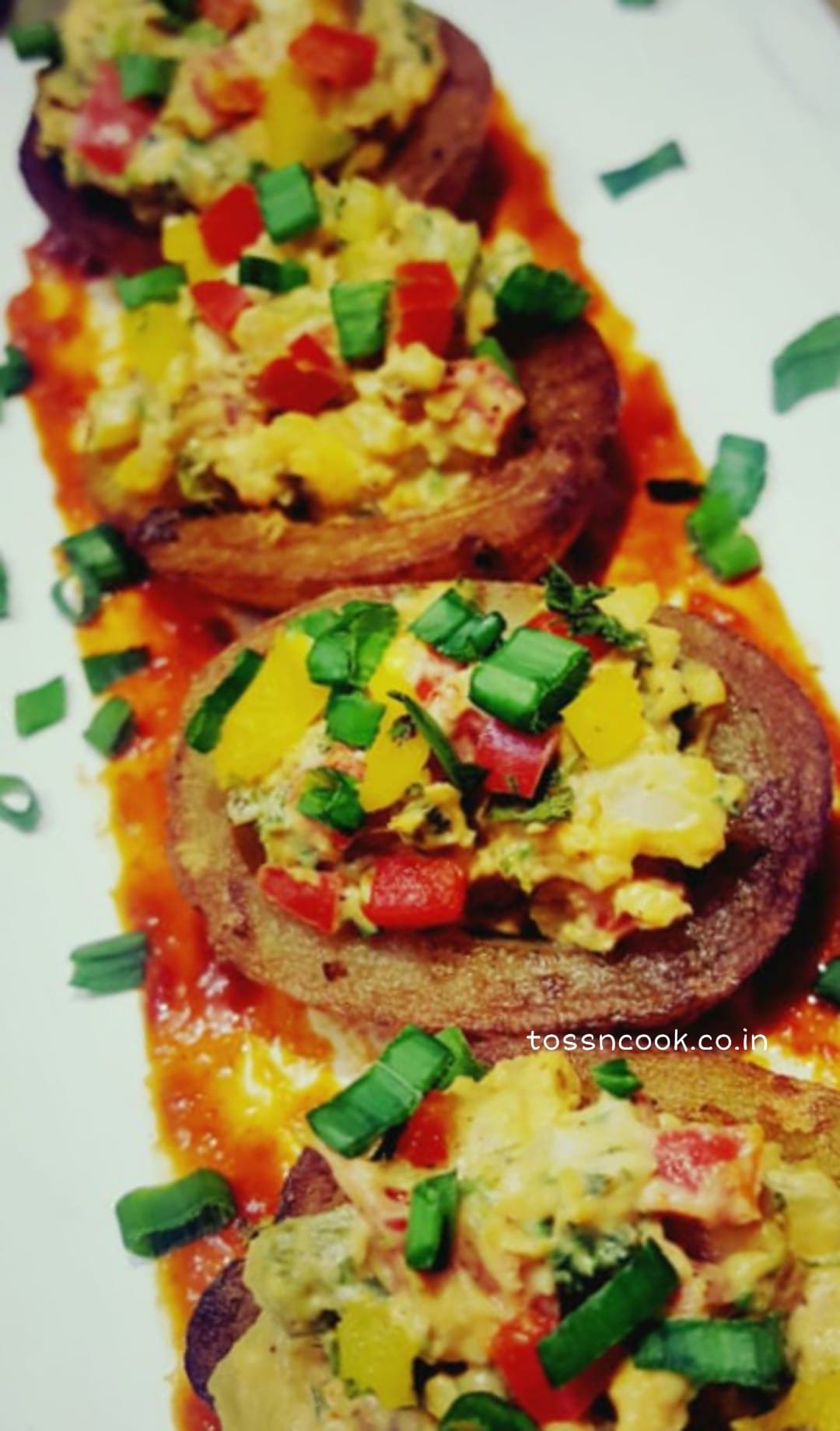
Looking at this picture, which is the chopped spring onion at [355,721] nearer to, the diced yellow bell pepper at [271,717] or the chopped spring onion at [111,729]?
the diced yellow bell pepper at [271,717]

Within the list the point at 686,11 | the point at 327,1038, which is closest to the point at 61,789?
the point at 327,1038

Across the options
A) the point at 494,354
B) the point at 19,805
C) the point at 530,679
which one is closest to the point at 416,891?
the point at 530,679

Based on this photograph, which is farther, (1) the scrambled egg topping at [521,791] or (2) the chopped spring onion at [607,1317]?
(1) the scrambled egg topping at [521,791]

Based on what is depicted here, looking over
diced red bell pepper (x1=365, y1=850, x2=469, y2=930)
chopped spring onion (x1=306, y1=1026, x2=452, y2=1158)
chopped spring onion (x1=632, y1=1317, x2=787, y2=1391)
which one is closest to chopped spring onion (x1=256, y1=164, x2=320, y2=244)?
diced red bell pepper (x1=365, y1=850, x2=469, y2=930)

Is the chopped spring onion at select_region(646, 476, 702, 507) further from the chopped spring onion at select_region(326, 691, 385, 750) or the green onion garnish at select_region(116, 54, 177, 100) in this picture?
the green onion garnish at select_region(116, 54, 177, 100)

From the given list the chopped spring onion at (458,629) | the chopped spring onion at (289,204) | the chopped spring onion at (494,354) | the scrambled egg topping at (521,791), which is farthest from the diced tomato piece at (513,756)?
the chopped spring onion at (289,204)

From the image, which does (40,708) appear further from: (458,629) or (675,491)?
(675,491)

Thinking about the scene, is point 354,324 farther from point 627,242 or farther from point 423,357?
point 627,242
